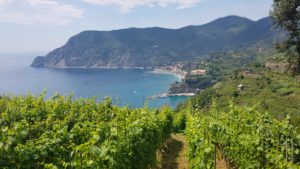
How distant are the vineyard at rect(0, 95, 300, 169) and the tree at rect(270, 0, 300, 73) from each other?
8.21 metres

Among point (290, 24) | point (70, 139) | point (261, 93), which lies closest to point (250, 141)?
point (70, 139)

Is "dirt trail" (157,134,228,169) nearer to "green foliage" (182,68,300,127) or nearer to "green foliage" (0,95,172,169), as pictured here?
"green foliage" (0,95,172,169)

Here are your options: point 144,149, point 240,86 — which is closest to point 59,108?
point 144,149

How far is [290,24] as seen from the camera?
18938 millimetres

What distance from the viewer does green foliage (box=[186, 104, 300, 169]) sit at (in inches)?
324

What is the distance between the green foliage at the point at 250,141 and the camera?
324 inches

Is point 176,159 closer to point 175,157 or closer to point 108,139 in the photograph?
point 175,157

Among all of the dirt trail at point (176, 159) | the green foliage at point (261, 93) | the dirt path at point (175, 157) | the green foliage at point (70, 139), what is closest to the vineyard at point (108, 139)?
the green foliage at point (70, 139)

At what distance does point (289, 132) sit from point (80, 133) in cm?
673

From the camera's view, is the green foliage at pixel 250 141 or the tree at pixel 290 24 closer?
the green foliage at pixel 250 141

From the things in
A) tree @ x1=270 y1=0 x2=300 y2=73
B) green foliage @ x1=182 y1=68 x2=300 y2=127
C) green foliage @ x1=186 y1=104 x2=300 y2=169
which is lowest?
green foliage @ x1=182 y1=68 x2=300 y2=127

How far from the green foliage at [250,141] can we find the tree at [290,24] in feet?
26.7

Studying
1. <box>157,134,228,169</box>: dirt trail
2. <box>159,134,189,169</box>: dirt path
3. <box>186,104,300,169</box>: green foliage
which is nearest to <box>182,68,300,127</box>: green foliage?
<box>159,134,189,169</box>: dirt path

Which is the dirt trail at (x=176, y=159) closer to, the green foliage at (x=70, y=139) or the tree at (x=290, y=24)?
the green foliage at (x=70, y=139)
